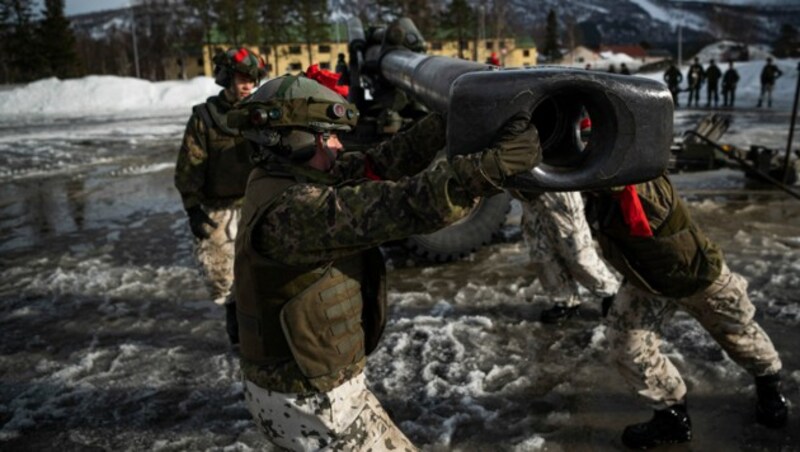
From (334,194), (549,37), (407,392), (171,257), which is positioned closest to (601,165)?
(334,194)

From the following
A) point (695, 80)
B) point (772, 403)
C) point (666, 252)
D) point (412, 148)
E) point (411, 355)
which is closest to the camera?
point (412, 148)

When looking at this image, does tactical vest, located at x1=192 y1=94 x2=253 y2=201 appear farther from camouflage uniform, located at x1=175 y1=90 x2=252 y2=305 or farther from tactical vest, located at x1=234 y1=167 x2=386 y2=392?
tactical vest, located at x1=234 y1=167 x2=386 y2=392

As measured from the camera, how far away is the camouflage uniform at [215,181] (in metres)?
4.15

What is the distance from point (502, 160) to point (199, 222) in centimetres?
307

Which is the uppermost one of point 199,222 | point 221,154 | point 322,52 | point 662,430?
point 322,52

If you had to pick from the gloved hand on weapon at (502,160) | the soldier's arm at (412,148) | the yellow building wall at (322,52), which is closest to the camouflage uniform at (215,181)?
the soldier's arm at (412,148)

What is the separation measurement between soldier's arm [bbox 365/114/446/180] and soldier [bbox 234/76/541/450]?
16.6 inches

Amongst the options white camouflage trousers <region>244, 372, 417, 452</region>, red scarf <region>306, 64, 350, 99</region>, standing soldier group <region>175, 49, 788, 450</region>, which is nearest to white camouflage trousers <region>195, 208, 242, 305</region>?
red scarf <region>306, 64, 350, 99</region>

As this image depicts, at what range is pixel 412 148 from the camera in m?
2.40

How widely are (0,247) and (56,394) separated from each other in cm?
385

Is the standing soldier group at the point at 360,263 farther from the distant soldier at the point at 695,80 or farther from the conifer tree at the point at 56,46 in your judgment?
the conifer tree at the point at 56,46

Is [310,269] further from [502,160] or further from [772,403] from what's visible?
[772,403]

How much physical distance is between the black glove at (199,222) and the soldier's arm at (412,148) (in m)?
2.10

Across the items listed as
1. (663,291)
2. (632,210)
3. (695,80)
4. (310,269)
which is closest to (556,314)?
(663,291)
